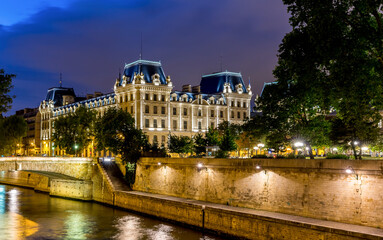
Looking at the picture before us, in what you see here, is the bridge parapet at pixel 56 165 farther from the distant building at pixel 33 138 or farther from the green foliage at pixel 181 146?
the distant building at pixel 33 138

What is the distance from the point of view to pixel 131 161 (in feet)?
176

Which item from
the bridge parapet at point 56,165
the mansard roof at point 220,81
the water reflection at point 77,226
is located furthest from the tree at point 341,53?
the mansard roof at point 220,81

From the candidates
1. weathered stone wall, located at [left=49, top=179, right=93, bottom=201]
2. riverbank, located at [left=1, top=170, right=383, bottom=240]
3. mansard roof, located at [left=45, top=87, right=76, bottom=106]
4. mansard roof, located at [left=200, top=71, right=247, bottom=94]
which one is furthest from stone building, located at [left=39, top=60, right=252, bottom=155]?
riverbank, located at [left=1, top=170, right=383, bottom=240]

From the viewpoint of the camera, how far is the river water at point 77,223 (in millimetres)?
35500

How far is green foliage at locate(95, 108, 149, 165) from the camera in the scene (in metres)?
54.4

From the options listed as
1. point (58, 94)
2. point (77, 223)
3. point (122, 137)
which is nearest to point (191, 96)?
point (122, 137)

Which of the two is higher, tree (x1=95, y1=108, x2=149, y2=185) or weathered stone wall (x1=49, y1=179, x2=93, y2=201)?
tree (x1=95, y1=108, x2=149, y2=185)

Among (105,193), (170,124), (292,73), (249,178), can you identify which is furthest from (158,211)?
(170,124)

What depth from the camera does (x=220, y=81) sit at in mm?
114375

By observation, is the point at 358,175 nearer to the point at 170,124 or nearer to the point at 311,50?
the point at 311,50

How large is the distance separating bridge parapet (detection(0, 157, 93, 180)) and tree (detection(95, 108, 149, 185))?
12.2 feet

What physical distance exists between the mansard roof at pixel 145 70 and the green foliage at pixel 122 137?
31.3m

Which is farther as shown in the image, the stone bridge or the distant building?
the distant building

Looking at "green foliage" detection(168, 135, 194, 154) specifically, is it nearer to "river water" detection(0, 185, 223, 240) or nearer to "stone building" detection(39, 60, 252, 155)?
"stone building" detection(39, 60, 252, 155)
